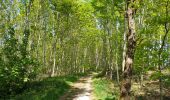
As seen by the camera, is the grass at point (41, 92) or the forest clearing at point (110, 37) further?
the grass at point (41, 92)

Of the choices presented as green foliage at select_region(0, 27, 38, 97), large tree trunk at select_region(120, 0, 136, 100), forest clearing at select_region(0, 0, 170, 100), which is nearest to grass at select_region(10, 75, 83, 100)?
forest clearing at select_region(0, 0, 170, 100)

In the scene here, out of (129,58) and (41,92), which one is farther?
(41,92)

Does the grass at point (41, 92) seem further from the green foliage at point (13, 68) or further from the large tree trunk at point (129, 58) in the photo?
the large tree trunk at point (129, 58)

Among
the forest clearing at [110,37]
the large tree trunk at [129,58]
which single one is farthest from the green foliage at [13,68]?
the large tree trunk at [129,58]

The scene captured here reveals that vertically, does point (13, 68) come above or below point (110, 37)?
below

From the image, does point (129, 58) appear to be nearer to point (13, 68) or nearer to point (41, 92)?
point (41, 92)

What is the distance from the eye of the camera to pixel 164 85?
1195 inches

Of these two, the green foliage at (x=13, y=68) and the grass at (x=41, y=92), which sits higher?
the green foliage at (x=13, y=68)

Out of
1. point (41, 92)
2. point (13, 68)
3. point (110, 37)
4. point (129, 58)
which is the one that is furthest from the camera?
point (110, 37)

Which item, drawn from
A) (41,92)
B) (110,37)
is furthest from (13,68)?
(110,37)

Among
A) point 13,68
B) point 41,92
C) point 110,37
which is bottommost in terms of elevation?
point 41,92

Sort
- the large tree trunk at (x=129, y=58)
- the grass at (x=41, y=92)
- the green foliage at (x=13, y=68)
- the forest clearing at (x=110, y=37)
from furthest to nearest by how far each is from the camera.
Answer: the green foliage at (x=13, y=68) → the grass at (x=41, y=92) → the forest clearing at (x=110, y=37) → the large tree trunk at (x=129, y=58)

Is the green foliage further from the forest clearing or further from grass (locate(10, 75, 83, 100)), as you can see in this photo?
grass (locate(10, 75, 83, 100))

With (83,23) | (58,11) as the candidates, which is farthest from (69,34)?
(58,11)
